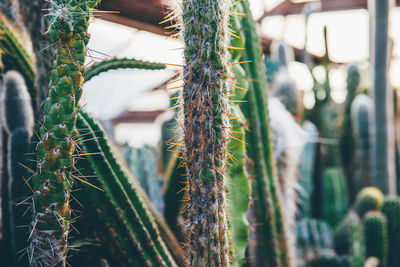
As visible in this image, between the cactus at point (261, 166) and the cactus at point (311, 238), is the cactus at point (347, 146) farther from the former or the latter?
the cactus at point (261, 166)

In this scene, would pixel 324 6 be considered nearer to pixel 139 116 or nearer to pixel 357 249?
pixel 139 116

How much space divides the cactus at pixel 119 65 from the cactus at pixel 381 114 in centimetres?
187

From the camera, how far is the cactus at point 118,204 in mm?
993

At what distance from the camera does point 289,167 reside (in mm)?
1709

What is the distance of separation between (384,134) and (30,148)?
85.8 inches

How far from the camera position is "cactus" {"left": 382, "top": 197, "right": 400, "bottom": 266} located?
2.11 metres

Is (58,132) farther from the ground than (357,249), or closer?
farther from the ground

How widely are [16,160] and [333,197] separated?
2.18 m

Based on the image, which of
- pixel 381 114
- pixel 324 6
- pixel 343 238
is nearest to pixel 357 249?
pixel 343 238

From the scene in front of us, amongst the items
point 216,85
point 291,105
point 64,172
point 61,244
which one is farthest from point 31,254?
point 291,105

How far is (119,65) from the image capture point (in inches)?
43.1

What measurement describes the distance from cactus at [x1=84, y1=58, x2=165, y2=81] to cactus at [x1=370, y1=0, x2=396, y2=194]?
1.87 m

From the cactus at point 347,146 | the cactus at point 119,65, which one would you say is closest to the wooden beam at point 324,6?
the cactus at point 347,146

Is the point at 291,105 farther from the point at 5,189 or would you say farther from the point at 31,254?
the point at 31,254
